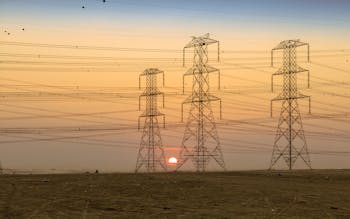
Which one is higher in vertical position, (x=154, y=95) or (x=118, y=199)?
(x=154, y=95)

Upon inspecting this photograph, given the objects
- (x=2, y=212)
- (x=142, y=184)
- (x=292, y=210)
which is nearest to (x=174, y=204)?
(x=292, y=210)

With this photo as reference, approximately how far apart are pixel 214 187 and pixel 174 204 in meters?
10.6

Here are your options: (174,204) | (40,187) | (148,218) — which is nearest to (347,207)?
(174,204)

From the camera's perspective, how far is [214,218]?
2578 centimetres

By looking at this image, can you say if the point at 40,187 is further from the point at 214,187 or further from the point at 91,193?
the point at 214,187

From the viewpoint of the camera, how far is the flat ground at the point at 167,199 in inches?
1081

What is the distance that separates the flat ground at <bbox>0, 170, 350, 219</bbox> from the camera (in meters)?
27.5

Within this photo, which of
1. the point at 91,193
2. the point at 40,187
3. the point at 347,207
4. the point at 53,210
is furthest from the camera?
the point at 40,187

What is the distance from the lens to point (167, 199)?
111 ft

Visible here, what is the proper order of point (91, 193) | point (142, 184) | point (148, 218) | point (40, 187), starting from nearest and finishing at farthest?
point (148, 218) < point (91, 193) < point (40, 187) < point (142, 184)

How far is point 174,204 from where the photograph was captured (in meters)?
31.2

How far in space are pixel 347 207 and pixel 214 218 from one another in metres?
8.89

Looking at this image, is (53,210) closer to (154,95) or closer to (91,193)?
(91,193)

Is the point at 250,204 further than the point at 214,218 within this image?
Yes
